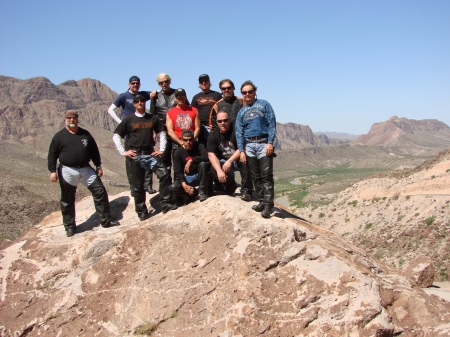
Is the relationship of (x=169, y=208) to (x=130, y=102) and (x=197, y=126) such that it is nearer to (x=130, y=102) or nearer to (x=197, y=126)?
(x=197, y=126)

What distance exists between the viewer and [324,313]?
579 cm

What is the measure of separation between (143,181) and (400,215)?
24.6m

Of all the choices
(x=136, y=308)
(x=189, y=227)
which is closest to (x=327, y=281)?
(x=189, y=227)

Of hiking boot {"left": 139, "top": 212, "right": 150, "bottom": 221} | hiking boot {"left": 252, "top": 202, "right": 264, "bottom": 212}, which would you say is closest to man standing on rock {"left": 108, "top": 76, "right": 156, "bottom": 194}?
hiking boot {"left": 139, "top": 212, "right": 150, "bottom": 221}

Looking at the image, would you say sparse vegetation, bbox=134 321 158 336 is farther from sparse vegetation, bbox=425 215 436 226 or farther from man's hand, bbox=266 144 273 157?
sparse vegetation, bbox=425 215 436 226

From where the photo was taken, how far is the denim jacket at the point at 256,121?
729cm

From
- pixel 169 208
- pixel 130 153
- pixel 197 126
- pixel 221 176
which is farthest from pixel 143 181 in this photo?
pixel 221 176

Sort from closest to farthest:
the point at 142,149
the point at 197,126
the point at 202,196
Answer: the point at 202,196 → the point at 197,126 → the point at 142,149

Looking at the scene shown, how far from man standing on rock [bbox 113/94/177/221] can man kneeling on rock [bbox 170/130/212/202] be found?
38 cm

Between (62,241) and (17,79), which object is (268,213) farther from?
(17,79)

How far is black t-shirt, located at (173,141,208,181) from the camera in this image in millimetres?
7867

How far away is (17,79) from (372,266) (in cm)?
19628

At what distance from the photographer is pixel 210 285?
6.41m

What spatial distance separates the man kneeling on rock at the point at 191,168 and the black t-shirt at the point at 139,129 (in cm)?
77
